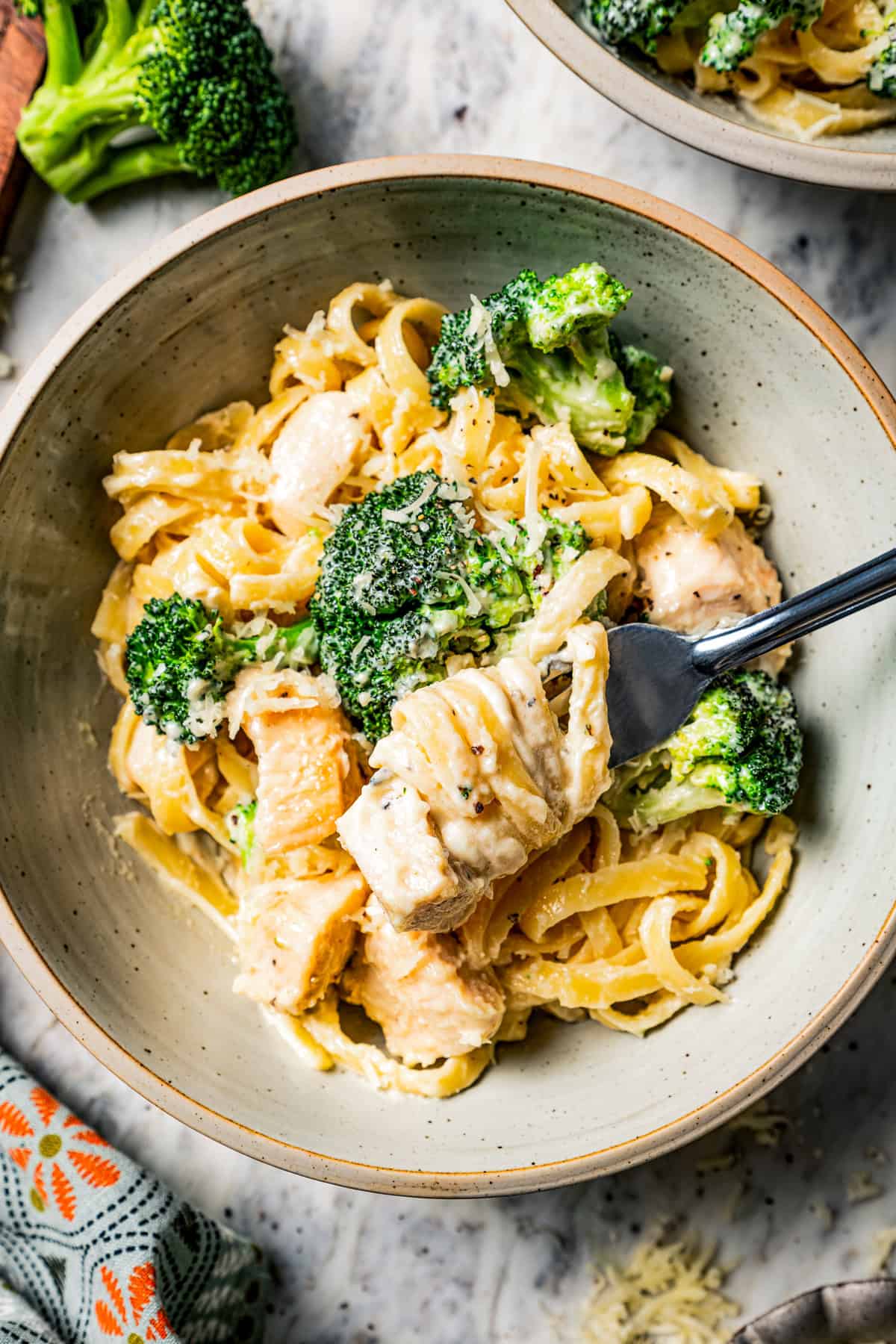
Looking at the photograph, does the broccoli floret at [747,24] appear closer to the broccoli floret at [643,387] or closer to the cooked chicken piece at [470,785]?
the broccoli floret at [643,387]

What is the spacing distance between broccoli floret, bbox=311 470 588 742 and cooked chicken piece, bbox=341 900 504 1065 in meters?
0.59

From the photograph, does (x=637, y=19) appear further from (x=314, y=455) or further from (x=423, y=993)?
(x=423, y=993)

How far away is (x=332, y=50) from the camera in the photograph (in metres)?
3.72

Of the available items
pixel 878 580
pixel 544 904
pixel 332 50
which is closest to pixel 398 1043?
pixel 544 904

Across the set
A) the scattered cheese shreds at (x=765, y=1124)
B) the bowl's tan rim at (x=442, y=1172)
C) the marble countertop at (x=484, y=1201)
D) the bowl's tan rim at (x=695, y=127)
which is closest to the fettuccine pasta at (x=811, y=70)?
the bowl's tan rim at (x=695, y=127)

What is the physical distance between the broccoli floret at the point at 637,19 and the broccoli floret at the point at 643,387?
817mm

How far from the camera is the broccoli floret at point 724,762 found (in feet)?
9.56

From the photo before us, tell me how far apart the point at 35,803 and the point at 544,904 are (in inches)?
57.6

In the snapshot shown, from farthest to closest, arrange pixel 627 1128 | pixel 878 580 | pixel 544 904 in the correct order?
pixel 544 904 → pixel 627 1128 → pixel 878 580

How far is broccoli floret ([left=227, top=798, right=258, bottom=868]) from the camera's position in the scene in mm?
3207

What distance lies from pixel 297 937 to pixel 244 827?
0.41 m

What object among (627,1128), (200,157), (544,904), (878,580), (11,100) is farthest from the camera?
(11,100)

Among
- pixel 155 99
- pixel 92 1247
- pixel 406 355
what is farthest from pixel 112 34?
pixel 92 1247

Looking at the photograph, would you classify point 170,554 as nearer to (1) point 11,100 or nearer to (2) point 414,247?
(2) point 414,247
